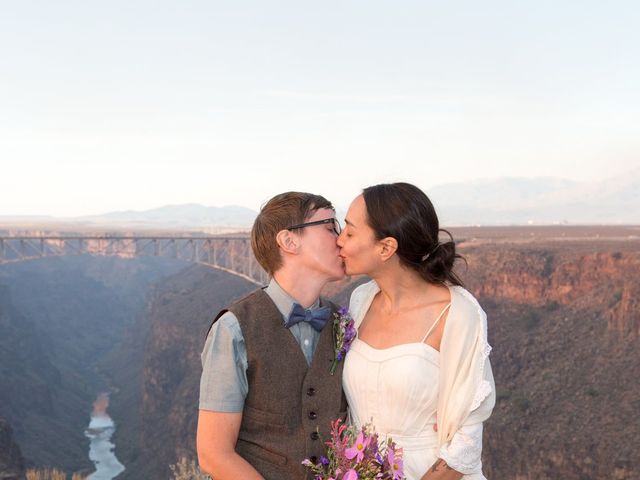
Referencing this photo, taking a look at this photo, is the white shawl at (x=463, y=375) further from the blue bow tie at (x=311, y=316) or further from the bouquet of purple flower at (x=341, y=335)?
the blue bow tie at (x=311, y=316)

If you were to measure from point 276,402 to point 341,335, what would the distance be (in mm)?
553

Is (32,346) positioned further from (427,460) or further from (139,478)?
(427,460)

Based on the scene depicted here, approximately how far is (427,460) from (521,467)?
2360cm

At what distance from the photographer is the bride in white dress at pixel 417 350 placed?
12.1ft

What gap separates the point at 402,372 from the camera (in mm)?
3770

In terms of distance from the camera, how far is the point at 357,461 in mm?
3164

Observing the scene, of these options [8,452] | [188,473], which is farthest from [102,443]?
[188,473]

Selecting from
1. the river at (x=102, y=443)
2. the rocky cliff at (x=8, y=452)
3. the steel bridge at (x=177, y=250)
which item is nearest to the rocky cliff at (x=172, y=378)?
the river at (x=102, y=443)

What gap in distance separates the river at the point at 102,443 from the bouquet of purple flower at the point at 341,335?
4894 centimetres

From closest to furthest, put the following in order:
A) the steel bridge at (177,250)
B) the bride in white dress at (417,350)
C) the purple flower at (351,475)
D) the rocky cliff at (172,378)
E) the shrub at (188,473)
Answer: the purple flower at (351,475) → the bride in white dress at (417,350) → the shrub at (188,473) → the steel bridge at (177,250) → the rocky cliff at (172,378)

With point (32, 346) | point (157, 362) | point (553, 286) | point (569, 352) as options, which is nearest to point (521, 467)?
point (569, 352)

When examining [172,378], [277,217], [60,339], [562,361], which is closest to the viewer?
[277,217]

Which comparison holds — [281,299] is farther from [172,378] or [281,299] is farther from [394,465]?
[172,378]

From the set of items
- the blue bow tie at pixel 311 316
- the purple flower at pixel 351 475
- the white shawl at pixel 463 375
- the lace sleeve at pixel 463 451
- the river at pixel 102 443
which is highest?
the blue bow tie at pixel 311 316
